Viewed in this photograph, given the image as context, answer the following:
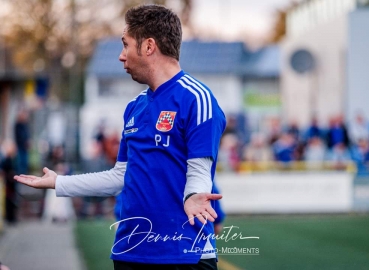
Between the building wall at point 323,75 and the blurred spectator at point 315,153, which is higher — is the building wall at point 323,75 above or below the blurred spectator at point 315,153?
above

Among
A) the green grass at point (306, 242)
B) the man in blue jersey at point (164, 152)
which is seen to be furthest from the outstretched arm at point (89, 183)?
the green grass at point (306, 242)

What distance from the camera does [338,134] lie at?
23766 millimetres

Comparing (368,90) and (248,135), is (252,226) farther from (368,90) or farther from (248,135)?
(248,135)

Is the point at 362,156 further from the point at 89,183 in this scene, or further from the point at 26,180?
the point at 26,180

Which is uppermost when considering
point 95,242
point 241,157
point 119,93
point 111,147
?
point 119,93

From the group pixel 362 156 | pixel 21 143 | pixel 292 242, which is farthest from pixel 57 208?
pixel 292 242

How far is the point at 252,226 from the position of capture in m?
19.6

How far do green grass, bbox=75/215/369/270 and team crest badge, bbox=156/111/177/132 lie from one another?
219 inches

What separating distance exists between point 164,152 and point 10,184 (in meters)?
20.4

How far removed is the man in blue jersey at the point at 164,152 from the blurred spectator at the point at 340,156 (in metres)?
19.5

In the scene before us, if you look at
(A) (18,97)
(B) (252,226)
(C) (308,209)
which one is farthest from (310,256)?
(A) (18,97)

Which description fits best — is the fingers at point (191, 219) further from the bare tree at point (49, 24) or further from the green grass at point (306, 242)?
the bare tree at point (49, 24)

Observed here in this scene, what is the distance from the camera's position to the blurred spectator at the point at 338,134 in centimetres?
2373

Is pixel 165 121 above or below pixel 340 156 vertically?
above
